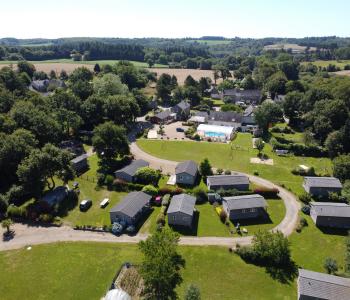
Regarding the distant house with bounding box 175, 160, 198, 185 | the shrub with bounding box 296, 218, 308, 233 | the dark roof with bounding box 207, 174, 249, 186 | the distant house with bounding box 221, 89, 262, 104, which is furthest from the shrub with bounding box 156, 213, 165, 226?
the distant house with bounding box 221, 89, 262, 104

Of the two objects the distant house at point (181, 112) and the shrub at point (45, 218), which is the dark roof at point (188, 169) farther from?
the distant house at point (181, 112)

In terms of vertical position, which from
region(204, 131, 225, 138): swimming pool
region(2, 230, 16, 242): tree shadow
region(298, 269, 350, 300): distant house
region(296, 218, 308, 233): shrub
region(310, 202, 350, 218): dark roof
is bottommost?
region(204, 131, 225, 138): swimming pool

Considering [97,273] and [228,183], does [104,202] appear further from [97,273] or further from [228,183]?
[228,183]

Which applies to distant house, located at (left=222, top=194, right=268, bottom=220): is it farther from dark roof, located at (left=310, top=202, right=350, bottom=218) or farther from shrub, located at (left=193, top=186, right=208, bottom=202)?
dark roof, located at (left=310, top=202, right=350, bottom=218)

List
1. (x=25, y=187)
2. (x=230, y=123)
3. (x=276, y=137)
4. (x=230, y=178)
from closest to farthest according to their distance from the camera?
(x=25, y=187)
(x=230, y=178)
(x=276, y=137)
(x=230, y=123)

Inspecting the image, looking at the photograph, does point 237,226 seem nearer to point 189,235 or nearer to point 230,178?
point 189,235

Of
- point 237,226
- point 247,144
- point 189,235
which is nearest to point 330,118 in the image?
point 247,144

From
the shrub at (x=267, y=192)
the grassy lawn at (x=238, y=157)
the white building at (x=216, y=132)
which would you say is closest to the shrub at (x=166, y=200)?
the shrub at (x=267, y=192)
